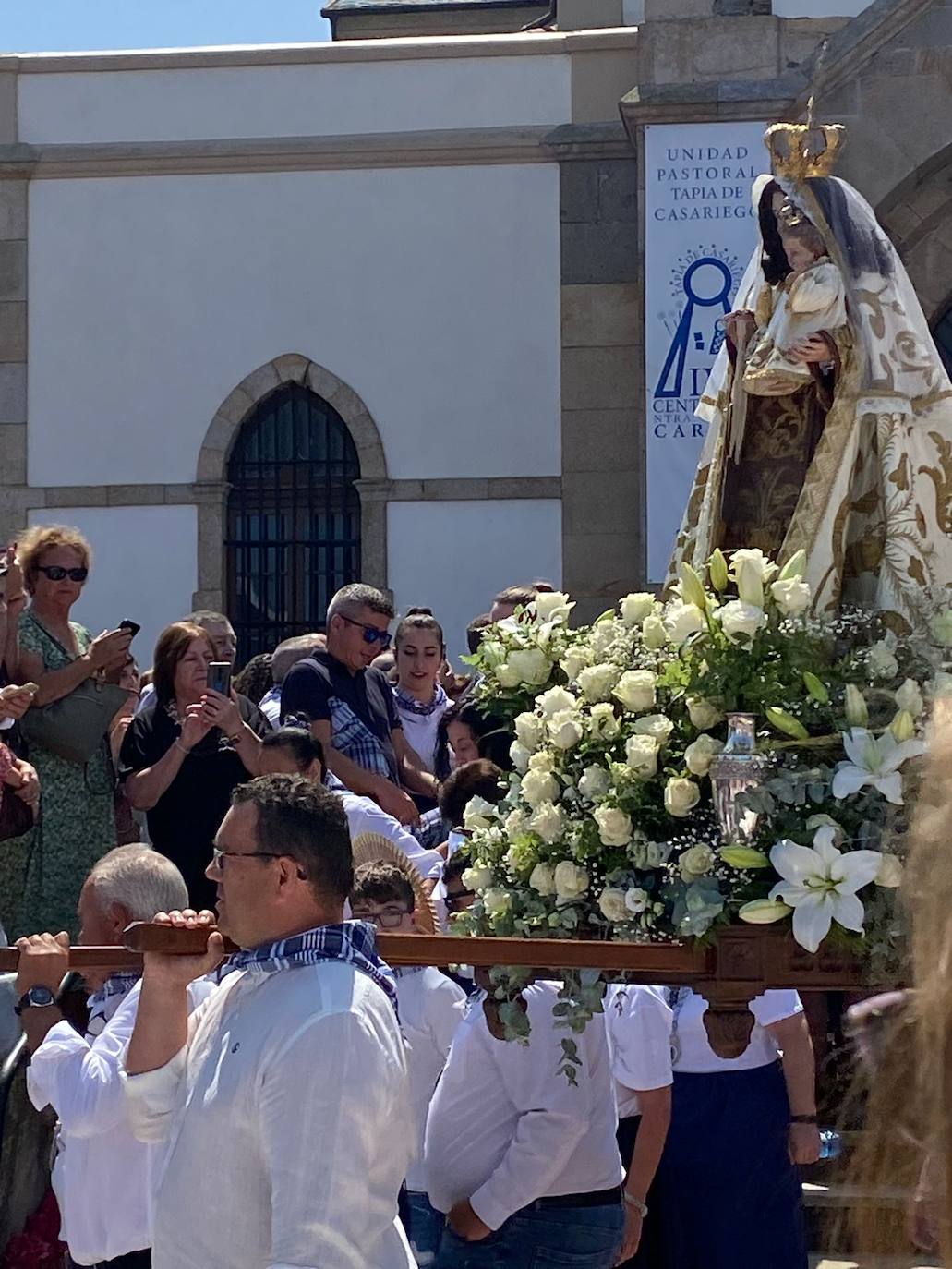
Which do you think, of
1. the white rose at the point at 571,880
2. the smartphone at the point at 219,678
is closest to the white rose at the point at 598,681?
the white rose at the point at 571,880

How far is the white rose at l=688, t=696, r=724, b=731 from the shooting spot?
13.5 feet

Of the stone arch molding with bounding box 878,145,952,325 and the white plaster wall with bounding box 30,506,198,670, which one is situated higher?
the stone arch molding with bounding box 878,145,952,325

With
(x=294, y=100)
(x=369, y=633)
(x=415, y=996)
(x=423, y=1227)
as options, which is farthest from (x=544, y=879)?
(x=294, y=100)

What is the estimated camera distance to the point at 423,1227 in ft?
16.5

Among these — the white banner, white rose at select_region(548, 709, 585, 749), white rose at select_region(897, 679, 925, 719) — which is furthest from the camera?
the white banner

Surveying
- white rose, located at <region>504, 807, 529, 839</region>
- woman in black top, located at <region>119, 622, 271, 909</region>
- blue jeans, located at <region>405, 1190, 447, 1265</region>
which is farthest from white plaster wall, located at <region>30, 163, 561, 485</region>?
white rose, located at <region>504, 807, 529, 839</region>

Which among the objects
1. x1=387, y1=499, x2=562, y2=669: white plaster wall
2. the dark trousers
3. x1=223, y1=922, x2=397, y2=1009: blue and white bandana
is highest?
x1=387, y1=499, x2=562, y2=669: white plaster wall

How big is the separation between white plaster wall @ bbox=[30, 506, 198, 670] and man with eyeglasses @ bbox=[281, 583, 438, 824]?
6758mm

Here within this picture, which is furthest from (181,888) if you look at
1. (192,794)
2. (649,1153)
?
(192,794)

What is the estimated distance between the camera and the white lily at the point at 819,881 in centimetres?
382

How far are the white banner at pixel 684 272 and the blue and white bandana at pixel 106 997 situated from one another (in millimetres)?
8234

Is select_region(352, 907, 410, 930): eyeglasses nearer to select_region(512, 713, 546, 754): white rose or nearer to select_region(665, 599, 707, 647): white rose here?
select_region(512, 713, 546, 754): white rose

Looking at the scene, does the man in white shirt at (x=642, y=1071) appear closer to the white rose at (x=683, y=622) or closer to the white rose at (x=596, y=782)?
the white rose at (x=596, y=782)

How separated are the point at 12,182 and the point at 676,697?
36.9 feet
